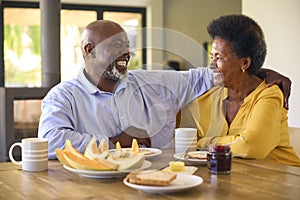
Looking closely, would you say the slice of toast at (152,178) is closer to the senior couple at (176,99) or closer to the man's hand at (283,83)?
the senior couple at (176,99)

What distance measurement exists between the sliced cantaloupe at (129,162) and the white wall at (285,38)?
7.50ft

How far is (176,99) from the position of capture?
248cm

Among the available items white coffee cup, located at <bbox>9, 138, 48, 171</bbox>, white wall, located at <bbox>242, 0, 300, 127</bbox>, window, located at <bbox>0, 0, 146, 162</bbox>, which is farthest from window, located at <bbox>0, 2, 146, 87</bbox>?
white coffee cup, located at <bbox>9, 138, 48, 171</bbox>

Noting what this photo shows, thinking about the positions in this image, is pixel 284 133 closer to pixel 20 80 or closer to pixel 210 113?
pixel 210 113

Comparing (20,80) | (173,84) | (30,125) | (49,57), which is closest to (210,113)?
(173,84)

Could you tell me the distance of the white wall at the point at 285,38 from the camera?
11.9 feet

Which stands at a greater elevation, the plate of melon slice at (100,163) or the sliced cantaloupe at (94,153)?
the sliced cantaloupe at (94,153)

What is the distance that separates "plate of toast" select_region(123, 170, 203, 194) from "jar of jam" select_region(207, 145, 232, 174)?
0.66 feet

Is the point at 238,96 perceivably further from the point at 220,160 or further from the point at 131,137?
the point at 220,160

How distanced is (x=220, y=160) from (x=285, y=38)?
234 cm

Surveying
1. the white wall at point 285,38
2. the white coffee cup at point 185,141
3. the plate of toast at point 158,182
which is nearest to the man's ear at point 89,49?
the white coffee cup at point 185,141

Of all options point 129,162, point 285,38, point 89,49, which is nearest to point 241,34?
point 89,49

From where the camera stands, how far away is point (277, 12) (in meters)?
3.78

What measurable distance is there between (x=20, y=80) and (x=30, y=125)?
226cm
